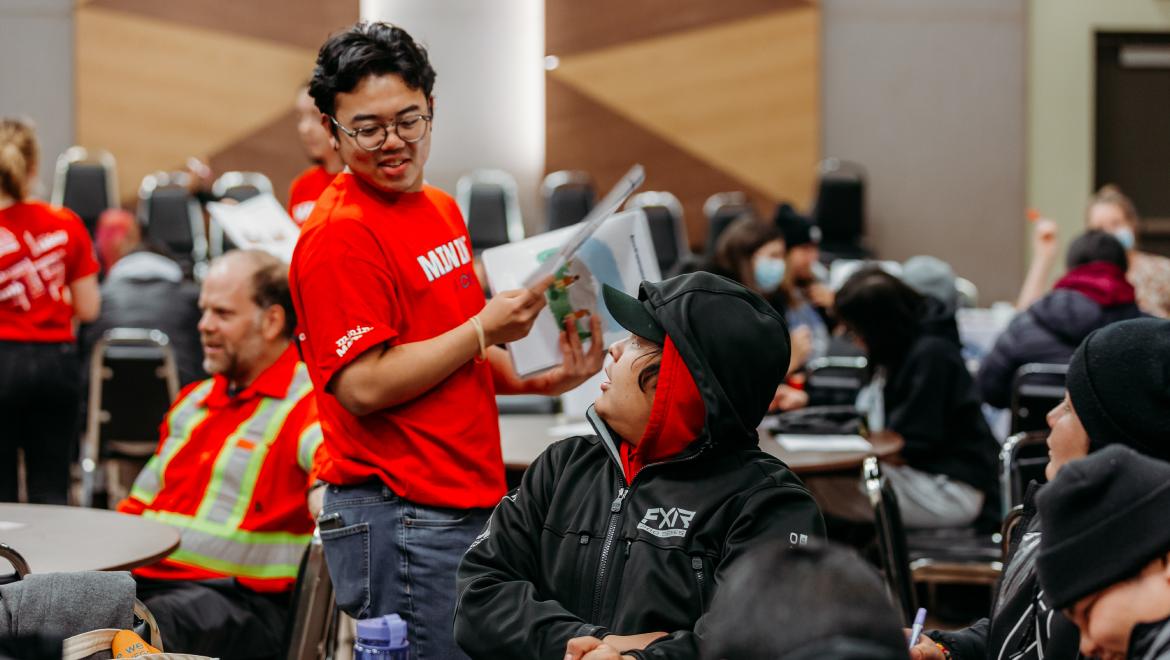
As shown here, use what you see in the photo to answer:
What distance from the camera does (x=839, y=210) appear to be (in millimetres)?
9422

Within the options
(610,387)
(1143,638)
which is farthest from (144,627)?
(1143,638)

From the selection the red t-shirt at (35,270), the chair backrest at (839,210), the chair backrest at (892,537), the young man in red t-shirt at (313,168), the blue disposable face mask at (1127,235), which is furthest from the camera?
the chair backrest at (839,210)

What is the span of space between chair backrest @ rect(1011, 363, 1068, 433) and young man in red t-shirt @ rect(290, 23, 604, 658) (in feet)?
7.56

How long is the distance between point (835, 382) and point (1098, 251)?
1.01 m

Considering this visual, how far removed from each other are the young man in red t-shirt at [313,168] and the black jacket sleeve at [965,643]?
2260 mm

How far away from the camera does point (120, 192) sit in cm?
1009

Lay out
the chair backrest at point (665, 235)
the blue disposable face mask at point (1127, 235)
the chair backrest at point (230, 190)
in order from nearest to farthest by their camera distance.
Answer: the blue disposable face mask at point (1127, 235) < the chair backrest at point (230, 190) < the chair backrest at point (665, 235)

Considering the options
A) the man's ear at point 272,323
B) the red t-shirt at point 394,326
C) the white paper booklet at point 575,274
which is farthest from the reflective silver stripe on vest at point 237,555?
the white paper booklet at point 575,274

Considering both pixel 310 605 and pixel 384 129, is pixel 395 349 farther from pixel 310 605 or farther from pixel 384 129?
pixel 310 605

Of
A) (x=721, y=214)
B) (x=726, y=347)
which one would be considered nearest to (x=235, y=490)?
(x=726, y=347)

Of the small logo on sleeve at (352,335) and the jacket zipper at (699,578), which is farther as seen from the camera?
the small logo on sleeve at (352,335)

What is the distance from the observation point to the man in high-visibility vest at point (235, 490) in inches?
106

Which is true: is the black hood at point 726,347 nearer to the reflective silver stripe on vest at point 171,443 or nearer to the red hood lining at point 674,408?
the red hood lining at point 674,408

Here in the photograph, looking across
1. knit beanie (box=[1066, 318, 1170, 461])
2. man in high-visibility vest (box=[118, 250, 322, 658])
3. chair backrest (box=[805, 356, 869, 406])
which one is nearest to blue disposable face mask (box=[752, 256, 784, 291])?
chair backrest (box=[805, 356, 869, 406])
